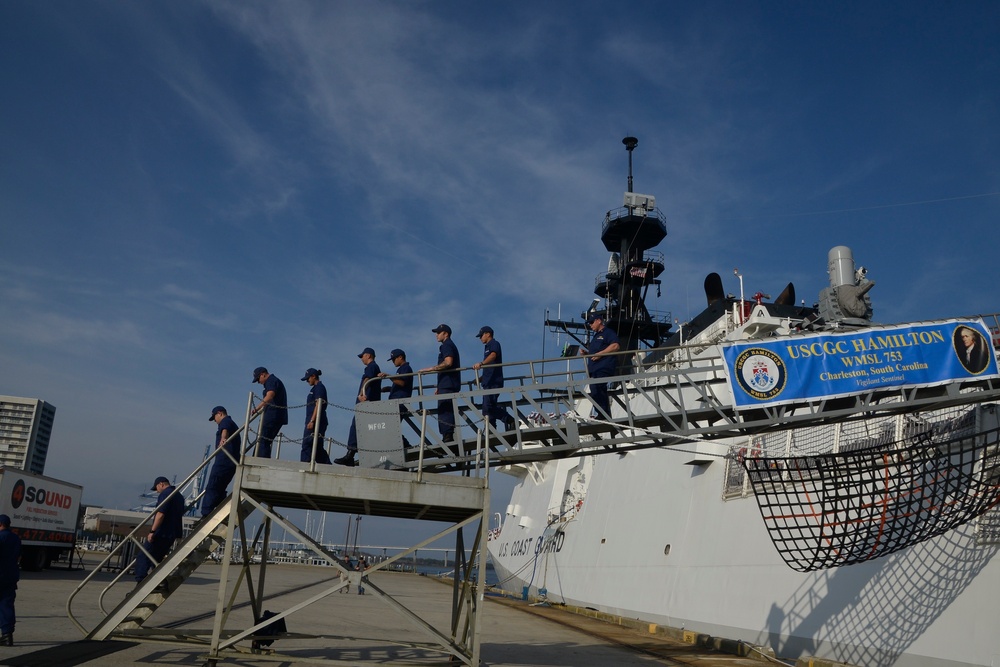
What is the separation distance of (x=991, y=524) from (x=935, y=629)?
1574mm

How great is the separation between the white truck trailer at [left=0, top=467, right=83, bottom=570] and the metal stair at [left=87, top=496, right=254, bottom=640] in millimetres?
10709

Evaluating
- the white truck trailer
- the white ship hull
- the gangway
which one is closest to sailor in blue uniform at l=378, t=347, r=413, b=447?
the gangway

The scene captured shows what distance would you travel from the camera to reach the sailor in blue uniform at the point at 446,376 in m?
10.1

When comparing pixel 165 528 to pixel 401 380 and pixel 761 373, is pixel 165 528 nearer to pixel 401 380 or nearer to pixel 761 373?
pixel 401 380

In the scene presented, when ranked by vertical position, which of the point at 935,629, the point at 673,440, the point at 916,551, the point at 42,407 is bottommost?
the point at 935,629

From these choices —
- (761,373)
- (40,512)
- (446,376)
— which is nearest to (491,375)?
(446,376)

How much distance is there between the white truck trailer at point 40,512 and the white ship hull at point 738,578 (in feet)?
49.1

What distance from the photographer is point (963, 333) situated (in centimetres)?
948

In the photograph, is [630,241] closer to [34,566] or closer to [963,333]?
[963,333]

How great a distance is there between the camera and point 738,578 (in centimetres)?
1327

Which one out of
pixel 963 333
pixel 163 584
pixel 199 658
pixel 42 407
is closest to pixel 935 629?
pixel 963 333

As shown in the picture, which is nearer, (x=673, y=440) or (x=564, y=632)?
(x=673, y=440)

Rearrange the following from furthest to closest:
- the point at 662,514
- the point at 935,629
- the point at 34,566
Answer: the point at 34,566, the point at 662,514, the point at 935,629

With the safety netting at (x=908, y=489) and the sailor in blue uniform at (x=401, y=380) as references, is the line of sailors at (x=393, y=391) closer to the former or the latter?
the sailor in blue uniform at (x=401, y=380)
